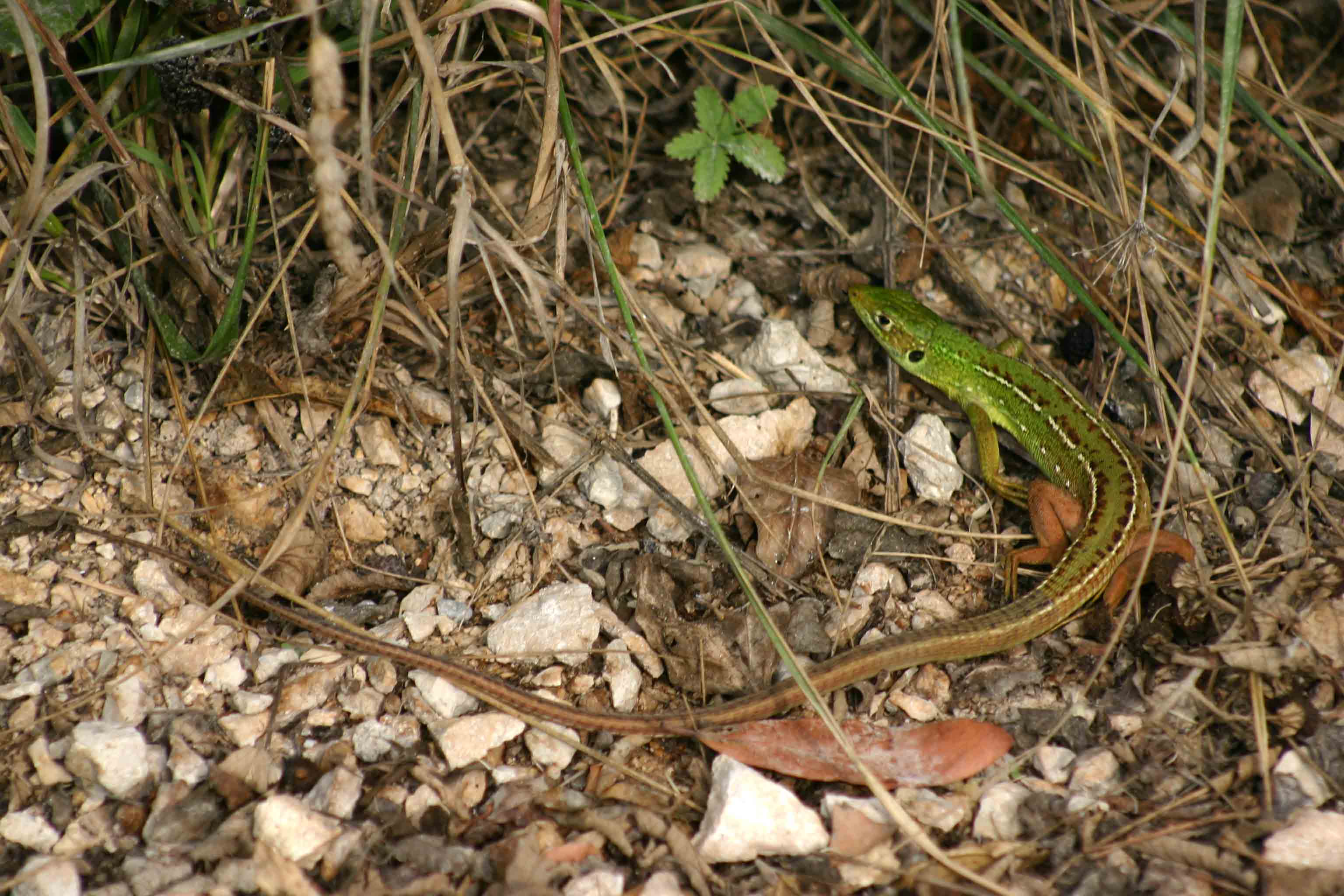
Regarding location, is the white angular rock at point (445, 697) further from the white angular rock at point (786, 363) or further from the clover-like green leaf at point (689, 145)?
A: the clover-like green leaf at point (689, 145)

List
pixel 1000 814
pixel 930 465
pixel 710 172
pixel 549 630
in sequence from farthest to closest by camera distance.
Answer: pixel 710 172
pixel 930 465
pixel 549 630
pixel 1000 814

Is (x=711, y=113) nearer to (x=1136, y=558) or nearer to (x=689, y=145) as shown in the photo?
(x=689, y=145)

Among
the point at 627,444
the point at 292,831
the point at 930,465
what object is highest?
the point at 627,444

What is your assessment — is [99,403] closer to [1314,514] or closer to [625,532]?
[625,532]

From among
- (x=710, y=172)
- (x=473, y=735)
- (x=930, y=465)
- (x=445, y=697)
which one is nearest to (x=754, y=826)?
(x=473, y=735)

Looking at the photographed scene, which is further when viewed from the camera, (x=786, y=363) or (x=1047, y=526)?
(x=786, y=363)

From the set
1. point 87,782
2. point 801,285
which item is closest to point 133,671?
point 87,782

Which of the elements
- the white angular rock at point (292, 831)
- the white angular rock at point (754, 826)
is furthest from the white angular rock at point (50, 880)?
the white angular rock at point (754, 826)
